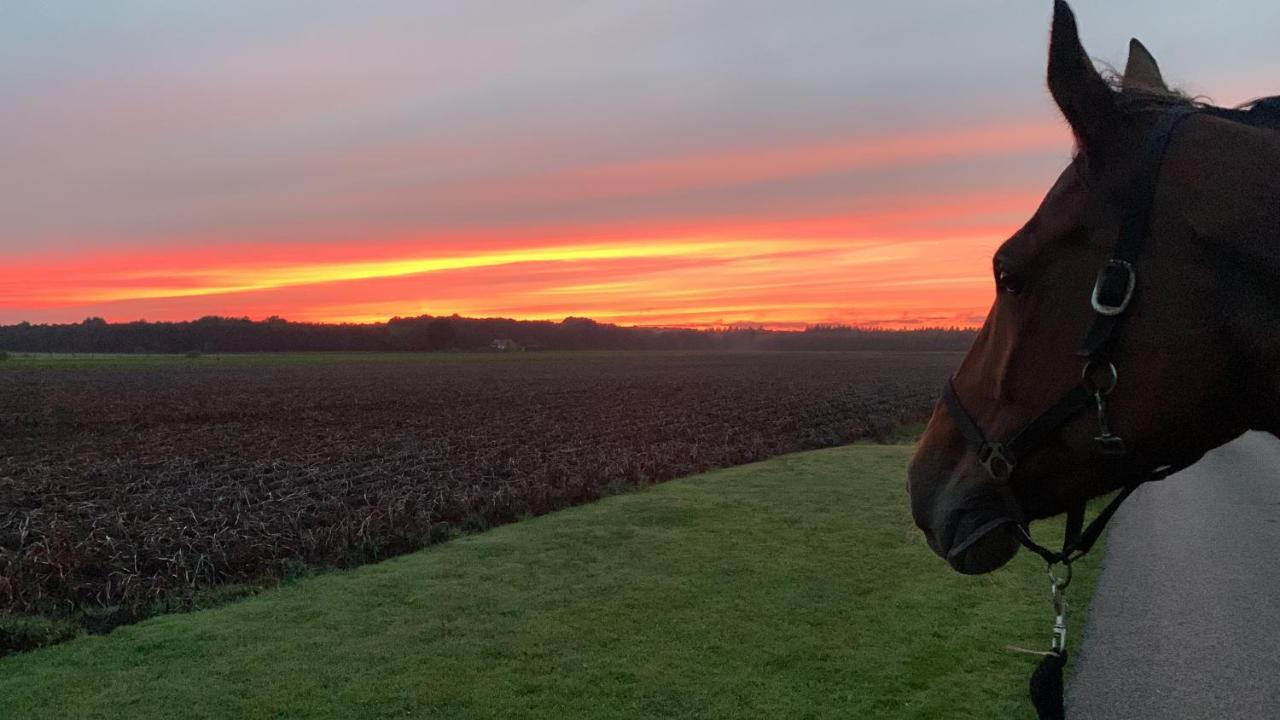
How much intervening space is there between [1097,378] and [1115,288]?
→ 0.19 m

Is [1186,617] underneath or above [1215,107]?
underneath

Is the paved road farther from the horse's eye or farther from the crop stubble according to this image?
the crop stubble

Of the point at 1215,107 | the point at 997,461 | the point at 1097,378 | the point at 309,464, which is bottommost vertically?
the point at 309,464

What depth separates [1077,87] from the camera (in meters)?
1.64

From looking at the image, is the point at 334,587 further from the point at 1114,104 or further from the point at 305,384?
the point at 305,384

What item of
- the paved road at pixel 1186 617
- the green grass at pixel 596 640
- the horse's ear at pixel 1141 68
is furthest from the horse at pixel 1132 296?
the paved road at pixel 1186 617

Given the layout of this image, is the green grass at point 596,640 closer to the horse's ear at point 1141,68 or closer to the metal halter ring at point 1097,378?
the metal halter ring at point 1097,378

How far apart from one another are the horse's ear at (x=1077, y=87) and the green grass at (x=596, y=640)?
4.12 metres

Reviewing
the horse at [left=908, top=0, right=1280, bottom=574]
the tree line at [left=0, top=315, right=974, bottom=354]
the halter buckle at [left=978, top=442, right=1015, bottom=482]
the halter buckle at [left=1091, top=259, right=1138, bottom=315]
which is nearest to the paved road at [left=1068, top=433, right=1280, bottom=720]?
the halter buckle at [left=978, top=442, right=1015, bottom=482]

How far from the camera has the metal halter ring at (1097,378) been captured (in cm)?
163

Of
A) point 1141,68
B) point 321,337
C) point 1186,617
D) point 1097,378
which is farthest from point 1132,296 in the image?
point 321,337

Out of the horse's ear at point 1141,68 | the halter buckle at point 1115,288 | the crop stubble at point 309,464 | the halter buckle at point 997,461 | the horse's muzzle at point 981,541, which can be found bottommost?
the crop stubble at point 309,464

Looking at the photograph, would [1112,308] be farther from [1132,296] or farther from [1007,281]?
[1007,281]

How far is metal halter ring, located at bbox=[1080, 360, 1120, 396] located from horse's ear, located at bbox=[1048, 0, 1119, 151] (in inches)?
17.8
